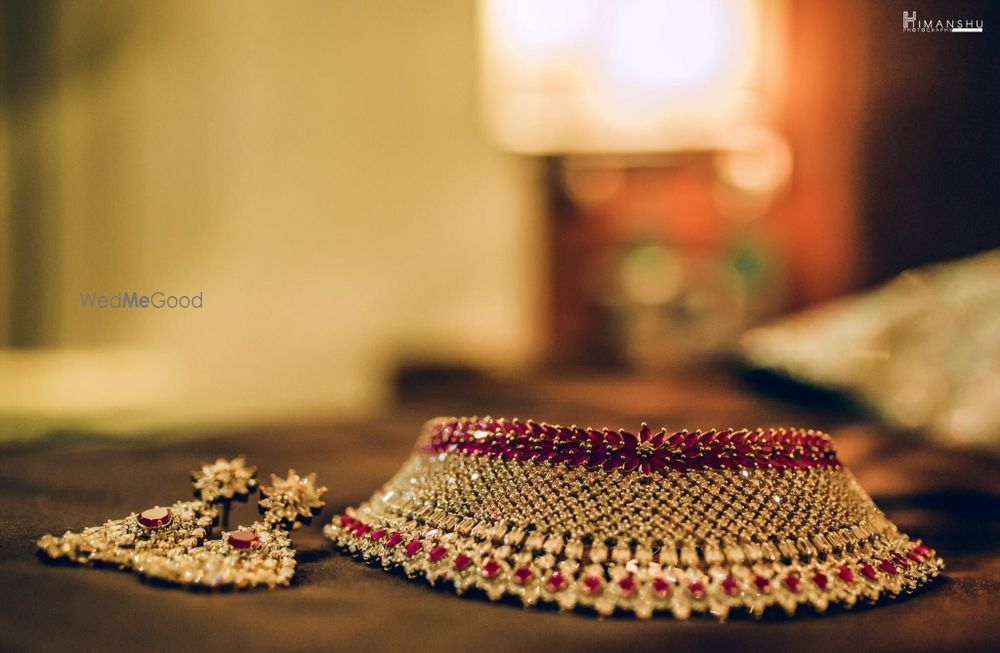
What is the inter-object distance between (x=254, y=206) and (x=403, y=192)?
601 mm

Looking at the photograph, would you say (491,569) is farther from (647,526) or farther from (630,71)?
(630,71)

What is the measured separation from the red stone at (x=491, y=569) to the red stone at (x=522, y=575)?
0.04 feet

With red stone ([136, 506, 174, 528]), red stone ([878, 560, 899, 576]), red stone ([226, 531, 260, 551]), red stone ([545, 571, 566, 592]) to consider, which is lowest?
red stone ([878, 560, 899, 576])

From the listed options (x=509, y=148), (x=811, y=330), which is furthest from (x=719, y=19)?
(x=811, y=330)

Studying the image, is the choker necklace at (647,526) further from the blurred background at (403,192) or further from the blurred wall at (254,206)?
the blurred wall at (254,206)

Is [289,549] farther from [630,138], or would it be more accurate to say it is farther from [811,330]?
[630,138]

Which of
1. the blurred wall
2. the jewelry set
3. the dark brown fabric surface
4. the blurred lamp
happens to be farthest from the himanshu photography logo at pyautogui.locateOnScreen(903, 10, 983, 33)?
the blurred wall

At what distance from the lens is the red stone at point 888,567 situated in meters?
0.56

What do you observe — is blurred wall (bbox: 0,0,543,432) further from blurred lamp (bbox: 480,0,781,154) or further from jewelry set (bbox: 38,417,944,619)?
jewelry set (bbox: 38,417,944,619)

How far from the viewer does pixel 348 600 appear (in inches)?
20.0

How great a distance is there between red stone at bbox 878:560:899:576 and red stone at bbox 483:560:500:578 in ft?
0.86

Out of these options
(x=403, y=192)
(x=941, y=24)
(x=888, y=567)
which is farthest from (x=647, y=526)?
(x=403, y=192)

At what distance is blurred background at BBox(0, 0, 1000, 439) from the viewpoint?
2645 mm

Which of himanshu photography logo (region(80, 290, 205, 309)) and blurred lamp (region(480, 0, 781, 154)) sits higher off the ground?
blurred lamp (region(480, 0, 781, 154))
